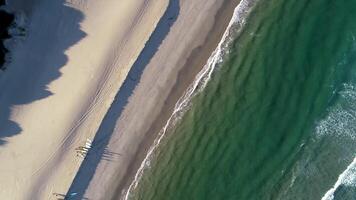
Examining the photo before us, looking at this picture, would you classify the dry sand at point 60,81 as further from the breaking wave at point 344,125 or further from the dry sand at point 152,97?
the breaking wave at point 344,125

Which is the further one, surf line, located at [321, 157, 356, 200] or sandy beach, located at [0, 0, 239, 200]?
surf line, located at [321, 157, 356, 200]

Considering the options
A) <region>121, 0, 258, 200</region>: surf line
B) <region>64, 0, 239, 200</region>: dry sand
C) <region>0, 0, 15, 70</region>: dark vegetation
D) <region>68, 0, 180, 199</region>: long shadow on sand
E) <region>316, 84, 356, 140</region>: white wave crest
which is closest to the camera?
<region>0, 0, 15, 70</region>: dark vegetation

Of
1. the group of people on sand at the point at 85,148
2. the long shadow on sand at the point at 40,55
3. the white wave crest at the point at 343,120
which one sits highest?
the white wave crest at the point at 343,120

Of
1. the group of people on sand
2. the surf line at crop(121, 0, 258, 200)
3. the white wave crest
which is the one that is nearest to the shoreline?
the surf line at crop(121, 0, 258, 200)

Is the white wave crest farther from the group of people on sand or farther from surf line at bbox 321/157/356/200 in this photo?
the group of people on sand

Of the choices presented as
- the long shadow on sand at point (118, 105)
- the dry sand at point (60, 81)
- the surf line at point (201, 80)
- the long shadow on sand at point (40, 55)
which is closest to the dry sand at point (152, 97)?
the long shadow on sand at point (118, 105)

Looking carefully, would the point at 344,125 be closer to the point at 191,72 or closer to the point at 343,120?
the point at 343,120

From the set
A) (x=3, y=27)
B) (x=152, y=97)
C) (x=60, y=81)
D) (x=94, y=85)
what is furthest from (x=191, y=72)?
(x=3, y=27)

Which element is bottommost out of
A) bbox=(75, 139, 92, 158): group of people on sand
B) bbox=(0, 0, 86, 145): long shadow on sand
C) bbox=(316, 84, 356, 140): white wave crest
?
bbox=(75, 139, 92, 158): group of people on sand
